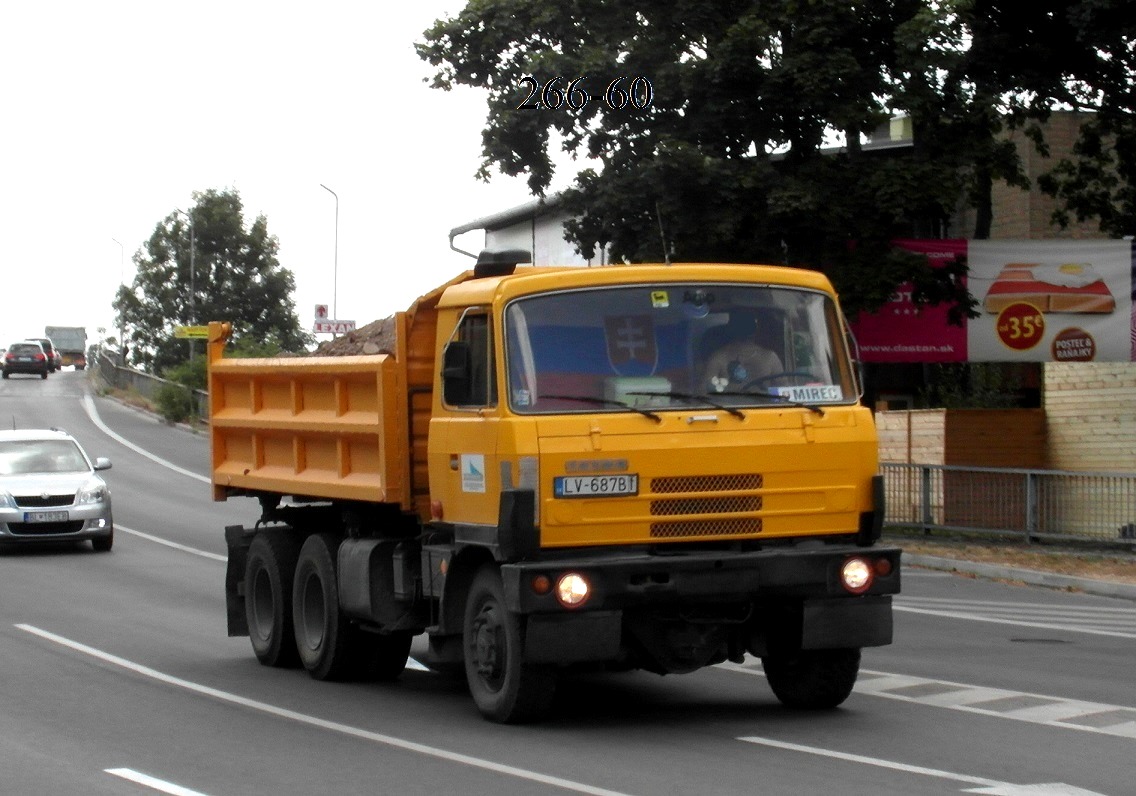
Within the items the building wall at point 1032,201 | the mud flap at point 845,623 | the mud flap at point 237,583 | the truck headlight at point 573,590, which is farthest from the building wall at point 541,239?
the truck headlight at point 573,590

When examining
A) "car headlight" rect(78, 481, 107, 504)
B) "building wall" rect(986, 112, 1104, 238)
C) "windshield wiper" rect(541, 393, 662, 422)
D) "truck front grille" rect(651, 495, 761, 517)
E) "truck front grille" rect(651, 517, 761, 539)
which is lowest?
"car headlight" rect(78, 481, 107, 504)

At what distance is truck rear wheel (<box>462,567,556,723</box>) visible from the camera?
9577mm

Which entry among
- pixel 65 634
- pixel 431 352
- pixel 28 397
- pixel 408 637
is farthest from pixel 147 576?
pixel 28 397

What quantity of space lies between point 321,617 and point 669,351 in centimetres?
400

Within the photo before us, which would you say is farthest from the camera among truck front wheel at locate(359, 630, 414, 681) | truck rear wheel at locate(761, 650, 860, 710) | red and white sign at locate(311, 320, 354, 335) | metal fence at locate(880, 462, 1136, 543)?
red and white sign at locate(311, 320, 354, 335)

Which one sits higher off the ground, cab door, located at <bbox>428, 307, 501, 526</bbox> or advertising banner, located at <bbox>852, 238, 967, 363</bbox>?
advertising banner, located at <bbox>852, 238, 967, 363</bbox>

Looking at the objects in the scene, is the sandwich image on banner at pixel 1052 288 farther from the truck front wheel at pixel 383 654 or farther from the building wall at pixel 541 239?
the building wall at pixel 541 239

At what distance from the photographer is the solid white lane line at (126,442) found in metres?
42.2

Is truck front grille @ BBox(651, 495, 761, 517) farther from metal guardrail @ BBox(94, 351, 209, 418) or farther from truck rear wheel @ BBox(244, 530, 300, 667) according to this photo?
metal guardrail @ BBox(94, 351, 209, 418)

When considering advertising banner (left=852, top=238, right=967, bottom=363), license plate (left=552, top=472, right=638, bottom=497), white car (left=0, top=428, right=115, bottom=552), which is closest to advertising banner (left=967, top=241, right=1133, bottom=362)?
advertising banner (left=852, top=238, right=967, bottom=363)

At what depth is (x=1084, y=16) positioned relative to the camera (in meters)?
25.6

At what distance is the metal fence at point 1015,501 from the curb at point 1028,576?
1.85 meters

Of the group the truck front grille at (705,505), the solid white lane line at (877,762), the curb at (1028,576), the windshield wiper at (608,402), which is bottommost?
the curb at (1028,576)

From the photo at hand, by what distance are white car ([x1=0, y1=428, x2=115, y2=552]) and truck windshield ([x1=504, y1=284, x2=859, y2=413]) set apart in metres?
16.5
